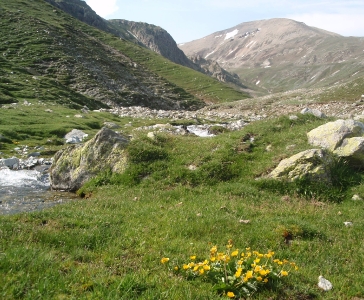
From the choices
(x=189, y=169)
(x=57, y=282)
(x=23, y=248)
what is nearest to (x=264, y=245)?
(x=57, y=282)

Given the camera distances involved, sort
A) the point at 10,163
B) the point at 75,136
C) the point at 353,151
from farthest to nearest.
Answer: the point at 75,136, the point at 10,163, the point at 353,151

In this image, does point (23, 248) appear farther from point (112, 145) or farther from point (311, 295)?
point (112, 145)

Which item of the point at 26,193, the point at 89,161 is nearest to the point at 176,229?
the point at 89,161

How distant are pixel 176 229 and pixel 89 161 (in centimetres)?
944

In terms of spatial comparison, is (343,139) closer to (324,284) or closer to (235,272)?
(324,284)

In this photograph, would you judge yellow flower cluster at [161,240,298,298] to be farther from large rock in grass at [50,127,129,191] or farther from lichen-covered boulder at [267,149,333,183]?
large rock in grass at [50,127,129,191]

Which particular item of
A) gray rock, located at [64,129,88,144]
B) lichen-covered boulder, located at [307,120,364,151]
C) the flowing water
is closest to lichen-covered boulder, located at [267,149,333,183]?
lichen-covered boulder, located at [307,120,364,151]

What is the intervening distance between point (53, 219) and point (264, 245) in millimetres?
6255

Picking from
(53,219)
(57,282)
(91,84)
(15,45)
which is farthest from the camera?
(15,45)

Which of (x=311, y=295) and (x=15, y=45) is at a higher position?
(x=15, y=45)

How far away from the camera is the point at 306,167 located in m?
14.6

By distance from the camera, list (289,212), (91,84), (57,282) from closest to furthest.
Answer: (57,282), (289,212), (91,84)

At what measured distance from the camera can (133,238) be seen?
29.3 ft

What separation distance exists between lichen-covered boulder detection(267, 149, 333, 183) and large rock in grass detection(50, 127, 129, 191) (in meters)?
7.67
